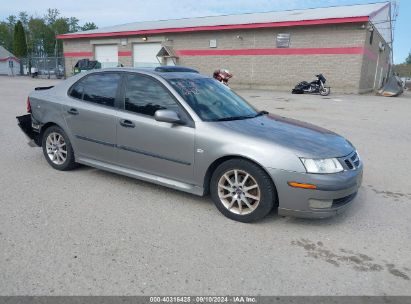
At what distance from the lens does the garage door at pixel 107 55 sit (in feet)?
101

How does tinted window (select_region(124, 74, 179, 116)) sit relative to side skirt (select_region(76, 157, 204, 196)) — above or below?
above

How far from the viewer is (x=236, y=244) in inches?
135

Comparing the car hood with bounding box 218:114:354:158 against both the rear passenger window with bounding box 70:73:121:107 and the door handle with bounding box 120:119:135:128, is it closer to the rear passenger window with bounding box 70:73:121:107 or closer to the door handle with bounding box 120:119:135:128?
the door handle with bounding box 120:119:135:128

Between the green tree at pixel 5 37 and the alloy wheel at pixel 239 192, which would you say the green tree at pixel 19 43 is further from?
the alloy wheel at pixel 239 192

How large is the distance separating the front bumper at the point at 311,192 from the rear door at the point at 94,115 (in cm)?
223

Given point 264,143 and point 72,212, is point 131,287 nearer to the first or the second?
point 72,212

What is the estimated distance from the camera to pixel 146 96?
180 inches

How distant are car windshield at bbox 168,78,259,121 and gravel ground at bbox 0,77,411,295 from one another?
1.05 metres

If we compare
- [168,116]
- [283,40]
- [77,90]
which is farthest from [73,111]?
[283,40]

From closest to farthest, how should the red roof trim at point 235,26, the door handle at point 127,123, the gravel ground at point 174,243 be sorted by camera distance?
the gravel ground at point 174,243 → the door handle at point 127,123 → the red roof trim at point 235,26

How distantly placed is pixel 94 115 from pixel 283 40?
2033 cm

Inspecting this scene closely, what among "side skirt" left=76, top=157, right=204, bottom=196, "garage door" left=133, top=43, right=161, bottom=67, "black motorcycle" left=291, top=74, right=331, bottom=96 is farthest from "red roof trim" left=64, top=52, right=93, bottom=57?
"side skirt" left=76, top=157, right=204, bottom=196

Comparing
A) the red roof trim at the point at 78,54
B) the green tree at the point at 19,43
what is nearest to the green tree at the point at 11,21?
the green tree at the point at 19,43

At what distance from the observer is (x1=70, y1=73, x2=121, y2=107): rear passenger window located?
486 centimetres
